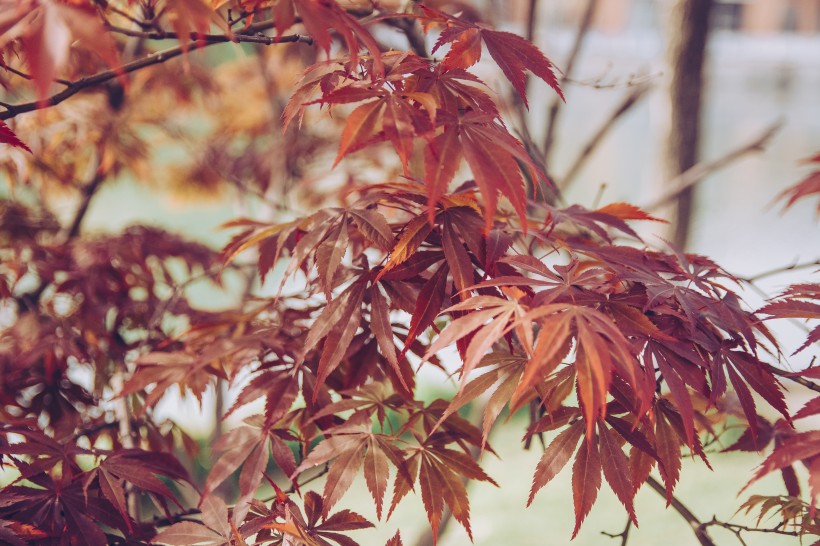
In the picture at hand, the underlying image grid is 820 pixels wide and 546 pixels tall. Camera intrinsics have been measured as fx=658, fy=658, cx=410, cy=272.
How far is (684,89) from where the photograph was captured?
2.43 meters

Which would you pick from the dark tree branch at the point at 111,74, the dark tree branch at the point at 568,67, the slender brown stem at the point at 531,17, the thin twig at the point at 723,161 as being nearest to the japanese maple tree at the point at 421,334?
the dark tree branch at the point at 111,74

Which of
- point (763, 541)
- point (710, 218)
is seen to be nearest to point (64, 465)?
point (763, 541)

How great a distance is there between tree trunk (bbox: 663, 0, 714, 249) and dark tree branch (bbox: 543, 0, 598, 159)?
0.45 metres

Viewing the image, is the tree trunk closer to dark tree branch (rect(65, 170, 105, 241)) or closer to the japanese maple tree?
the japanese maple tree

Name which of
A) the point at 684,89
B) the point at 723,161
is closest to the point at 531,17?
the point at 723,161

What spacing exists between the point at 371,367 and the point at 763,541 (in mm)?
1844

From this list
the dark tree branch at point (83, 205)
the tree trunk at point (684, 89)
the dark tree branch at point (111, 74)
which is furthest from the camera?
the tree trunk at point (684, 89)

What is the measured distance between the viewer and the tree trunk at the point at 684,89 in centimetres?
239

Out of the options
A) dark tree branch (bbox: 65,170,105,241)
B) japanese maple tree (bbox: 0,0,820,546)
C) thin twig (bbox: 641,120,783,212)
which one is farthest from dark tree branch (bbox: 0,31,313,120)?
thin twig (bbox: 641,120,783,212)

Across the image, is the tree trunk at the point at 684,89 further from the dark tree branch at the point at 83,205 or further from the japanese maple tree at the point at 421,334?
the dark tree branch at the point at 83,205

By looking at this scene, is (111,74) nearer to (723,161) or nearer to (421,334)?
(421,334)

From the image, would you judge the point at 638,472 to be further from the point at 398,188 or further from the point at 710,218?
the point at 710,218

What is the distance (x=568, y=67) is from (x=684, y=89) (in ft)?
2.65

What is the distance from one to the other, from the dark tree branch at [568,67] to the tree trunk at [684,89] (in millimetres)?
446
